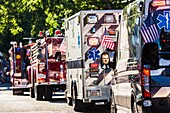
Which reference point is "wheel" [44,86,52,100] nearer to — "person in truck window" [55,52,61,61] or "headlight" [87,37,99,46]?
"person in truck window" [55,52,61,61]

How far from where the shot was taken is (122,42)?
1381 cm

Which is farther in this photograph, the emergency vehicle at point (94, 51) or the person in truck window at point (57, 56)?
the person in truck window at point (57, 56)

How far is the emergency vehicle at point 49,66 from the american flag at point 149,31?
14.0 metres

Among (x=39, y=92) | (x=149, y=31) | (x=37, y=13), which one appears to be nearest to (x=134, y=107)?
(x=149, y=31)

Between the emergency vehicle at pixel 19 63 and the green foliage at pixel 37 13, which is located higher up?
the green foliage at pixel 37 13

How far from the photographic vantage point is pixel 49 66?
85.1ft

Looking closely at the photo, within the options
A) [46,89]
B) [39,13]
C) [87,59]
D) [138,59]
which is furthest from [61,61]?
[39,13]

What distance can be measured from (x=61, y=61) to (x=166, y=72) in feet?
46.5

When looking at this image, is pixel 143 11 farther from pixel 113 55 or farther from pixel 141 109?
pixel 113 55

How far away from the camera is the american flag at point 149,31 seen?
453 inches

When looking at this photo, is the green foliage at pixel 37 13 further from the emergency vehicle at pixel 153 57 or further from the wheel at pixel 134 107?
the emergency vehicle at pixel 153 57

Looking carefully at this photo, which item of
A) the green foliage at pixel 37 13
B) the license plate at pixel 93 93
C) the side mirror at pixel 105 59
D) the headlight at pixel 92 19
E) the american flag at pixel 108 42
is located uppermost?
the green foliage at pixel 37 13

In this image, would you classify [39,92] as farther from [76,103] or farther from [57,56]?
[76,103]

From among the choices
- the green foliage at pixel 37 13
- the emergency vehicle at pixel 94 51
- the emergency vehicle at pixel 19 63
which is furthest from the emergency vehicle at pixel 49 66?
the emergency vehicle at pixel 94 51
